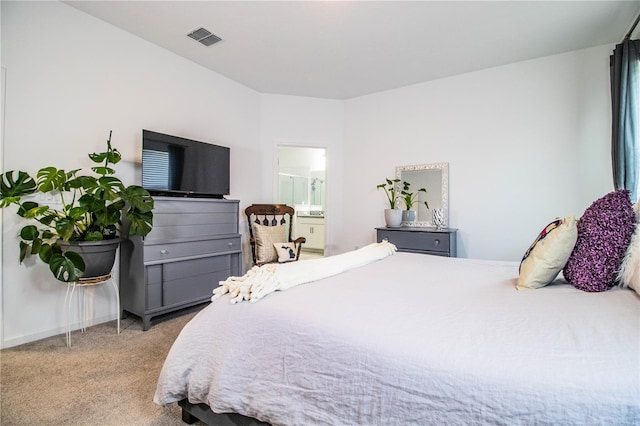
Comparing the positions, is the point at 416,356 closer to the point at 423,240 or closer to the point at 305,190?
the point at 423,240

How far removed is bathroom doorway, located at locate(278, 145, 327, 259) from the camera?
6.82 m

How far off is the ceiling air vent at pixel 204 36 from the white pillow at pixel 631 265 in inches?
132

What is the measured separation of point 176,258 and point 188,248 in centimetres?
14

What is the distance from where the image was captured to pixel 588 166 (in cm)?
298

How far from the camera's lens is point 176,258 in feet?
9.07

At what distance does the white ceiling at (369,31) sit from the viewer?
245cm

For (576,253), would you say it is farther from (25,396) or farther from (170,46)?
(170,46)

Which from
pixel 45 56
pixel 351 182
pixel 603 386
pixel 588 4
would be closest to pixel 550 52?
pixel 588 4

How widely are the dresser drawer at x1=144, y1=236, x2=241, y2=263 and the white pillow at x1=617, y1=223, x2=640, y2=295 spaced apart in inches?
117

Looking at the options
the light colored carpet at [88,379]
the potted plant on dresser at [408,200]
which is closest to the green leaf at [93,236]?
the light colored carpet at [88,379]

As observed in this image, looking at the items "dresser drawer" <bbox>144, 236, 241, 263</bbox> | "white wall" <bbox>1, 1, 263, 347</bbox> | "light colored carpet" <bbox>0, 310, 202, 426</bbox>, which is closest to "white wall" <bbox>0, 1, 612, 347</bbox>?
"white wall" <bbox>1, 1, 263, 347</bbox>

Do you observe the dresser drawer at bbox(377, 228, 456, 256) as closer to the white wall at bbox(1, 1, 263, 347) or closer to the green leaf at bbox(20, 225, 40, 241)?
the white wall at bbox(1, 1, 263, 347)

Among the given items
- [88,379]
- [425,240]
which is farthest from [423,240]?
[88,379]

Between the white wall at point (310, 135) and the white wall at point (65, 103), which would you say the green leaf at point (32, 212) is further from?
the white wall at point (310, 135)
